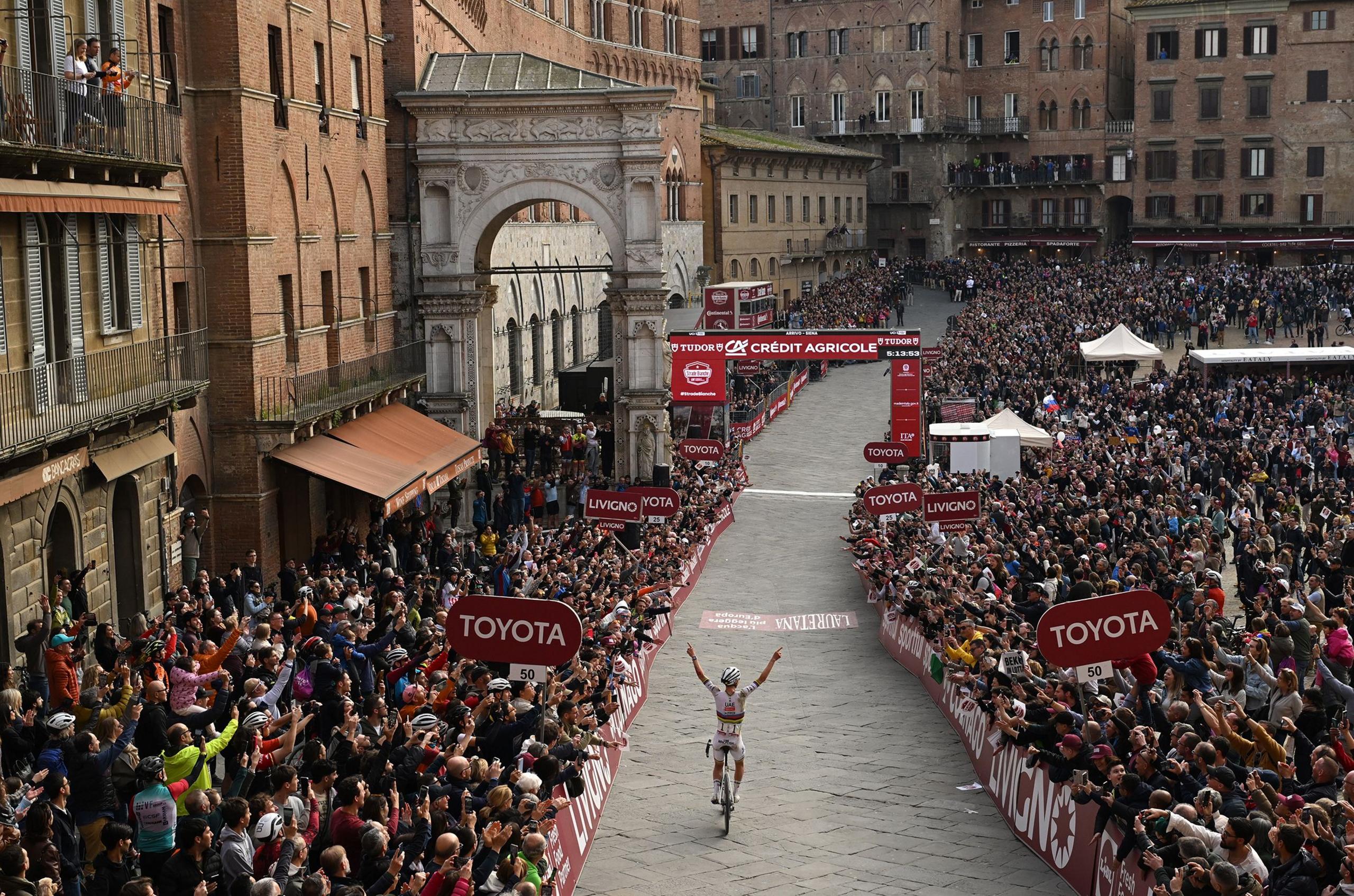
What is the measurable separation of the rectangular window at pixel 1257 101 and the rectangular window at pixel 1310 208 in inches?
160

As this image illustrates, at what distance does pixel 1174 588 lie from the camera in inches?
832

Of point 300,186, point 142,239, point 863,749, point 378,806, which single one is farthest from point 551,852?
point 300,186

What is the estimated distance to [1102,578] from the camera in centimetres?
2175

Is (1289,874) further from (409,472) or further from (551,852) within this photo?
(409,472)

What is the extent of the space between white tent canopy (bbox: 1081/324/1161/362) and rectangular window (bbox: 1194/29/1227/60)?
112ft

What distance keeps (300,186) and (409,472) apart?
209 inches

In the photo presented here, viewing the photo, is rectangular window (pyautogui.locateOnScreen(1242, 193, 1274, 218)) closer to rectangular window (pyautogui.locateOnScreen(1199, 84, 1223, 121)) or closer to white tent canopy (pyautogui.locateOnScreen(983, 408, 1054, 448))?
rectangular window (pyautogui.locateOnScreen(1199, 84, 1223, 121))

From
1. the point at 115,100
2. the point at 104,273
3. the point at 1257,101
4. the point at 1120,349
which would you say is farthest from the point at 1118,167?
the point at 115,100

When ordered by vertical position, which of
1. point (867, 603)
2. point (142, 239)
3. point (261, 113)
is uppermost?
point (261, 113)

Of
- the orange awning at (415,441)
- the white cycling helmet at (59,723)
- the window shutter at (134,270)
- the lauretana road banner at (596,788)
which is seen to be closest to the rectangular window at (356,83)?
the orange awning at (415,441)

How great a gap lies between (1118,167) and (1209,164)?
4769 millimetres

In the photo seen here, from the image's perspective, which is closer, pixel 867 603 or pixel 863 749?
Result: pixel 863 749

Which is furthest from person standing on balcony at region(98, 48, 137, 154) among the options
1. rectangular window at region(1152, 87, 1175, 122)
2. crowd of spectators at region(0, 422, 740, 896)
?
rectangular window at region(1152, 87, 1175, 122)

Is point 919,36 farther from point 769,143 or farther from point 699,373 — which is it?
point 699,373
